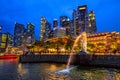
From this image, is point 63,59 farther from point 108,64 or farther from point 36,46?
point 36,46

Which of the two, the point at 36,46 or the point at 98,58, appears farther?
the point at 36,46

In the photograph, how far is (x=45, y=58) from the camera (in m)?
110

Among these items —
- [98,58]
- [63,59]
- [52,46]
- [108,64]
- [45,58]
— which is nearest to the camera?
[108,64]

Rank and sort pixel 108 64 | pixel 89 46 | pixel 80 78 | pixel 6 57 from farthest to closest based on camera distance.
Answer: pixel 6 57, pixel 89 46, pixel 108 64, pixel 80 78

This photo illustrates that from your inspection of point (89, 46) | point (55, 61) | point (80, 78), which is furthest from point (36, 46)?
point (80, 78)

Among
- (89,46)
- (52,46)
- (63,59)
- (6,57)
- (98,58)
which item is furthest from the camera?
(6,57)

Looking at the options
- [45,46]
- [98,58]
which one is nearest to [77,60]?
[98,58]

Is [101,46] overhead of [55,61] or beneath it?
overhead

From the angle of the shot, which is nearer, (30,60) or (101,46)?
(30,60)

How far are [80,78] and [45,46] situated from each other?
141425 millimetres

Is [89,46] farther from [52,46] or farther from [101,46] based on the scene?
[52,46]

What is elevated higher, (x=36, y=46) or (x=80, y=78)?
(x=36, y=46)

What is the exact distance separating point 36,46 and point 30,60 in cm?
7423

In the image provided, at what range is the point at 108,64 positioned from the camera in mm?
69875
